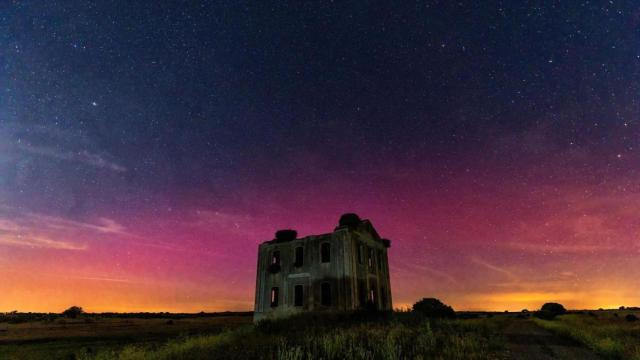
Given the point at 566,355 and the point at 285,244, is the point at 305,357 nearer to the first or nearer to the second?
the point at 566,355

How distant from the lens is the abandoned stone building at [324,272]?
25.3 m

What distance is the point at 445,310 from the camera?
40.5 m

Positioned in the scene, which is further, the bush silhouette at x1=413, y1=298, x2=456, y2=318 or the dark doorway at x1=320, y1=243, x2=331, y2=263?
the bush silhouette at x1=413, y1=298, x2=456, y2=318

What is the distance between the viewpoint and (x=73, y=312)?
84.6 meters

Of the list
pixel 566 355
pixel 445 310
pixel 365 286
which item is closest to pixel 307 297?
pixel 365 286

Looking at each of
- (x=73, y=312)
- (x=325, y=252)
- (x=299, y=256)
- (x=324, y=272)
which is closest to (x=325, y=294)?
(x=324, y=272)

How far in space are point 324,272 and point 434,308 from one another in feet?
71.5

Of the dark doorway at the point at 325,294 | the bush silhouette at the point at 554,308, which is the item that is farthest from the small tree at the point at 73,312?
the bush silhouette at the point at 554,308

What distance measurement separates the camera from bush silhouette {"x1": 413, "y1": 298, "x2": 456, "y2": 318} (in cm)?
3916

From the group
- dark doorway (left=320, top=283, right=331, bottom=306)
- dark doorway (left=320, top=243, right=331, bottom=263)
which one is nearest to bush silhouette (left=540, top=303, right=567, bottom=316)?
dark doorway (left=320, top=243, right=331, bottom=263)

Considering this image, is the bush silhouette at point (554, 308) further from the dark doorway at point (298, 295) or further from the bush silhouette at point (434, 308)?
the dark doorway at point (298, 295)

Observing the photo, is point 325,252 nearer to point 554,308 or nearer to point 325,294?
point 325,294

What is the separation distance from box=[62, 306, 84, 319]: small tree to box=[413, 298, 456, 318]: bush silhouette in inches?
3502

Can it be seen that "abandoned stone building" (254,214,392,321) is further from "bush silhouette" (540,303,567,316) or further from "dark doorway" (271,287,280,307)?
"bush silhouette" (540,303,567,316)
